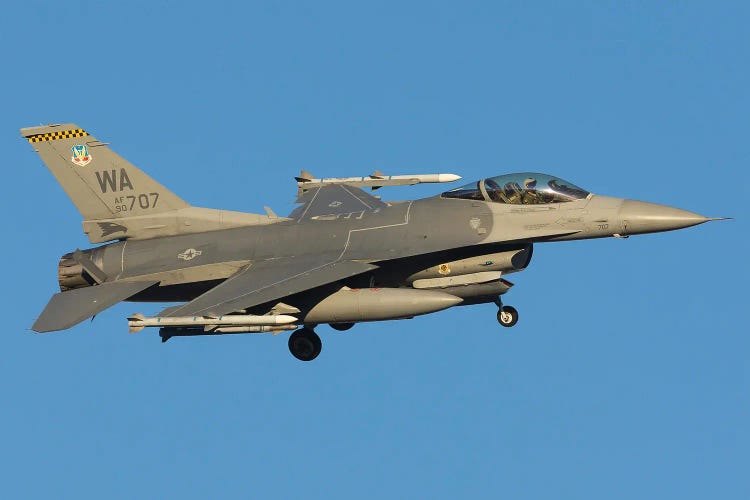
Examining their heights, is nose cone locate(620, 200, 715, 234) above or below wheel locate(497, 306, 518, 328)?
above

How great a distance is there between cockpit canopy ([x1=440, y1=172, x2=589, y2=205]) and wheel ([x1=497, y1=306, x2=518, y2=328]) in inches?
66.8

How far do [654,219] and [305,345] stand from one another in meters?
6.01

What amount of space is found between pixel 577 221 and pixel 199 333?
6121mm

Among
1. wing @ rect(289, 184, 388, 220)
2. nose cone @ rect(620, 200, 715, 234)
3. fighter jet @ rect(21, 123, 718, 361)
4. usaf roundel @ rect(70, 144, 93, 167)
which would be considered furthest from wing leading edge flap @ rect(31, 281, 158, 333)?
nose cone @ rect(620, 200, 715, 234)

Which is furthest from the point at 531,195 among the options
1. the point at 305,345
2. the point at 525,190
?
the point at 305,345

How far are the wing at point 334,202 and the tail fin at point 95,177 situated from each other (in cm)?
→ 213

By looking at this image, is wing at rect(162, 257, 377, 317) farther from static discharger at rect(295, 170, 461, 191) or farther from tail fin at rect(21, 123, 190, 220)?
static discharger at rect(295, 170, 461, 191)

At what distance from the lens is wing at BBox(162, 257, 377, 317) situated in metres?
19.7

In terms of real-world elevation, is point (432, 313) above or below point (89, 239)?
below


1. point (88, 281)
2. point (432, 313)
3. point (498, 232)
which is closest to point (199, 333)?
point (88, 281)

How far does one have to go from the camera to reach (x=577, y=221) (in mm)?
20250

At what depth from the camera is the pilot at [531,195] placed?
67.4 ft

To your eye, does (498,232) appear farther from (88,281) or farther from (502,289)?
(88,281)

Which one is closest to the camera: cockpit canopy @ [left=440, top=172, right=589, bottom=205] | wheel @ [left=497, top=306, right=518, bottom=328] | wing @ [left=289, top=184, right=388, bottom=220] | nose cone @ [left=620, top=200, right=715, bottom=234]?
nose cone @ [left=620, top=200, right=715, bottom=234]
